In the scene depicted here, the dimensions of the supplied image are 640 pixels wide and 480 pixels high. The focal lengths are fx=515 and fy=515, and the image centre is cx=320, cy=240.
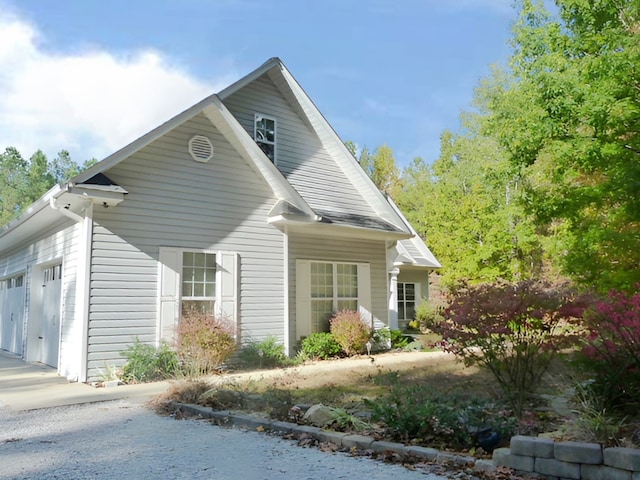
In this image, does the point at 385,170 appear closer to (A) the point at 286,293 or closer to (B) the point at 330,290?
(B) the point at 330,290

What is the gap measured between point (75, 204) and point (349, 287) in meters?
7.02

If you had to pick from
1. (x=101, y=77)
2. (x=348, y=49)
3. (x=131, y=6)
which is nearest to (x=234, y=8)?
(x=131, y=6)

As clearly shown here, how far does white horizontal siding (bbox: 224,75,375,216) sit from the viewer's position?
13.4m

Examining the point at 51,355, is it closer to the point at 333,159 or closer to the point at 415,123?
the point at 333,159

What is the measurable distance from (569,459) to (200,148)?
8859 mm

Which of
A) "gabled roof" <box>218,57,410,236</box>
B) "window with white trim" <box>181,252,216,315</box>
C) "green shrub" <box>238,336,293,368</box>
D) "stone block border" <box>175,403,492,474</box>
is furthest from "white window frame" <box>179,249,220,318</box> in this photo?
"gabled roof" <box>218,57,410,236</box>

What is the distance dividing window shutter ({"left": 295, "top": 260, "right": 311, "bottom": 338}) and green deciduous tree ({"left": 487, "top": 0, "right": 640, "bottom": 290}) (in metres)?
5.91

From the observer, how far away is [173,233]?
10.2m

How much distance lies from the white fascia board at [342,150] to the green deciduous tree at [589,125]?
3659 millimetres

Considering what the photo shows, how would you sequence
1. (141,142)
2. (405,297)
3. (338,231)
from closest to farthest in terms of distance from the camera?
1. (141,142)
2. (338,231)
3. (405,297)

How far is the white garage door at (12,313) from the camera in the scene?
14.1 m

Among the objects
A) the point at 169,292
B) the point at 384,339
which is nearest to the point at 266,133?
the point at 169,292

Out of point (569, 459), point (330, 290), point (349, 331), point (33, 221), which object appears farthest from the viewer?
point (330, 290)

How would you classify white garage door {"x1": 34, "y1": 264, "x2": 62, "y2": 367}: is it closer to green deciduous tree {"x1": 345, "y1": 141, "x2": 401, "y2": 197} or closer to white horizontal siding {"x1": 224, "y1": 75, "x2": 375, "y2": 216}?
white horizontal siding {"x1": 224, "y1": 75, "x2": 375, "y2": 216}
